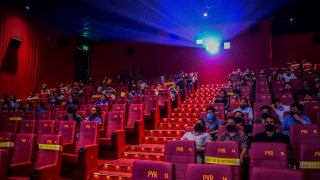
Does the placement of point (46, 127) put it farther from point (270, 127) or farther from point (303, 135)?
point (303, 135)

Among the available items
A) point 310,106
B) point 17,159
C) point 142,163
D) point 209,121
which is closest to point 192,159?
point 142,163

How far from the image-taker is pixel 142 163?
2068 millimetres

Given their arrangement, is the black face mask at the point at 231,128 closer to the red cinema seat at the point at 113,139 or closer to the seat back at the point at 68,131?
the red cinema seat at the point at 113,139

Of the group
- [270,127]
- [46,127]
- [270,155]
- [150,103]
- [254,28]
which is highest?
[254,28]

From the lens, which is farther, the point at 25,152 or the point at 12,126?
the point at 12,126

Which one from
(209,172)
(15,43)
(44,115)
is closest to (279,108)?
(209,172)

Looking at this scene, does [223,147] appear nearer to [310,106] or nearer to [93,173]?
[93,173]

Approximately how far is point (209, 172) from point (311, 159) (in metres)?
1.10

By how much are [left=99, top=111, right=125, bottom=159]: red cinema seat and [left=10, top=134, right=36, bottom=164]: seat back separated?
1093 millimetres

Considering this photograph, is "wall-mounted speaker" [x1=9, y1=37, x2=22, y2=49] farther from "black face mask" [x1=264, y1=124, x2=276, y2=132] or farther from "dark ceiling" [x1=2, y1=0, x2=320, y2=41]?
"black face mask" [x1=264, y1=124, x2=276, y2=132]

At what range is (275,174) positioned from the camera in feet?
5.55

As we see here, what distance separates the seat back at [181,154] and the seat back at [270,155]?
554mm

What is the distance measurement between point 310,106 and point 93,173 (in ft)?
11.2

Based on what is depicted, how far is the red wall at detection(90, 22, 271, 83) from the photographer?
1024 cm
